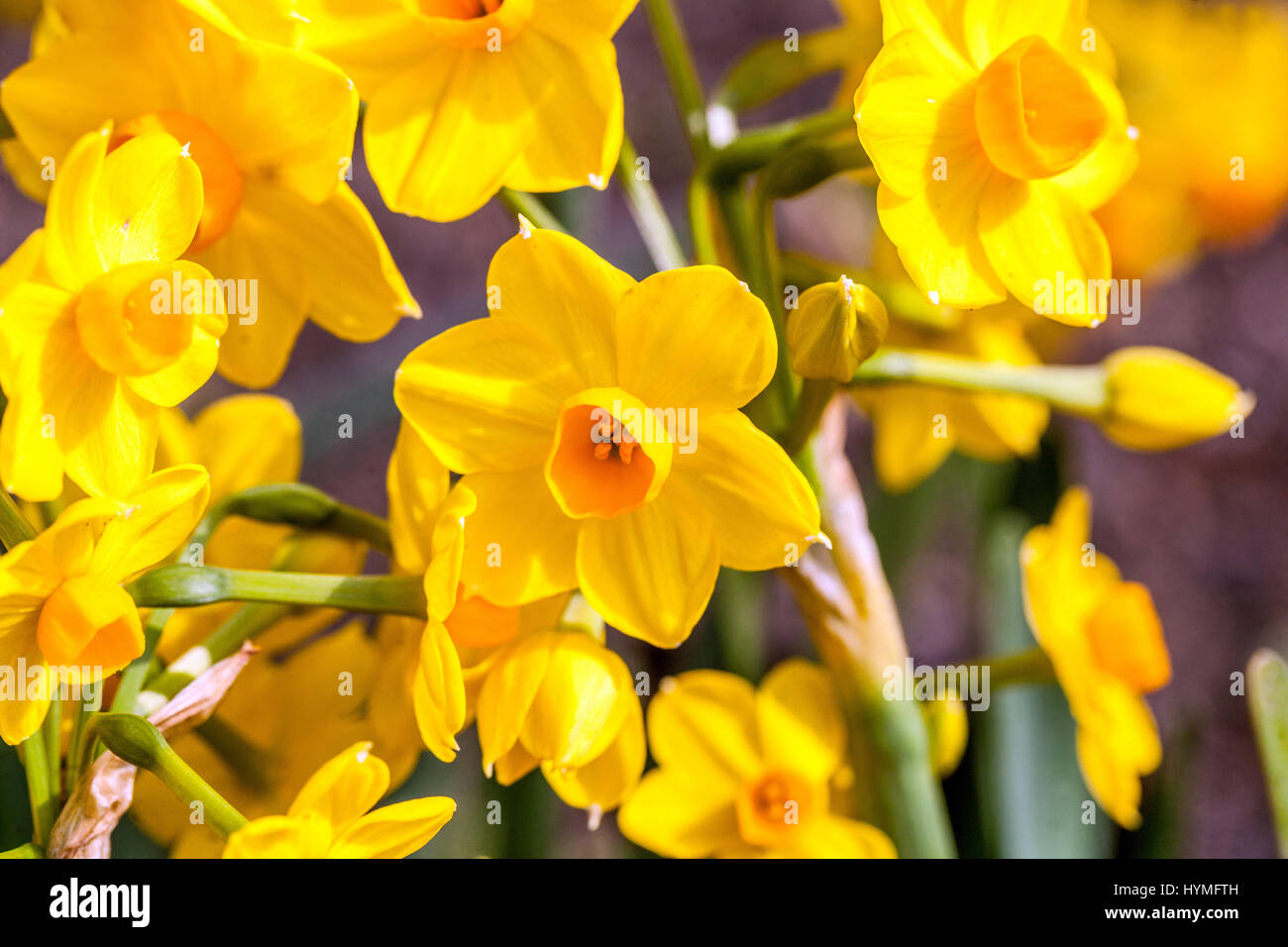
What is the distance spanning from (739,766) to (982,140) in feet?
1.86

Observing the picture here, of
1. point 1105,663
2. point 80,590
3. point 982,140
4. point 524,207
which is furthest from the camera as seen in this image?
point 1105,663

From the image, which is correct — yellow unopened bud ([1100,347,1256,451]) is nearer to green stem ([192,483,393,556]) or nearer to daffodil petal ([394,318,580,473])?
daffodil petal ([394,318,580,473])

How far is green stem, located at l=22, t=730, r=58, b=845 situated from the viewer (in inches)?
25.1

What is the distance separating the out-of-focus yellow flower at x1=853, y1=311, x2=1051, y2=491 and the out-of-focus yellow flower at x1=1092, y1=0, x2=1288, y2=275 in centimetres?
68

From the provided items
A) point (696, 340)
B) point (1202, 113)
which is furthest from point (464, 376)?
point (1202, 113)

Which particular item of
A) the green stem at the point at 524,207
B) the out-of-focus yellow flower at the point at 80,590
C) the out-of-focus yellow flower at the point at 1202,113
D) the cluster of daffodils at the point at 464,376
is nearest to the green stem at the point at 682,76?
the cluster of daffodils at the point at 464,376

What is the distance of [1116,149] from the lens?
2.61 ft

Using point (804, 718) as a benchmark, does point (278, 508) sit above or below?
above

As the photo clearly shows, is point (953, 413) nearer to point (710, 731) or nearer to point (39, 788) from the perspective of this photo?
point (710, 731)

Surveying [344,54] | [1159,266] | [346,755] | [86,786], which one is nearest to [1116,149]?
[344,54]

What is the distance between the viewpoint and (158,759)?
598 millimetres

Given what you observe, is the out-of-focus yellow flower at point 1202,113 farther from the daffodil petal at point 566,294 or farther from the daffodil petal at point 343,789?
the daffodil petal at point 343,789

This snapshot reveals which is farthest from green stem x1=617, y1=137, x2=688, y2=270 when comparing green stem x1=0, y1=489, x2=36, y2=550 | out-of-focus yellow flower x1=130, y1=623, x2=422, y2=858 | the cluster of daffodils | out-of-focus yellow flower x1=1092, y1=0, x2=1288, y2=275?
out-of-focus yellow flower x1=1092, y1=0, x2=1288, y2=275

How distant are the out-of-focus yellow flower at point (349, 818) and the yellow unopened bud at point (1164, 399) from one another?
0.64m
